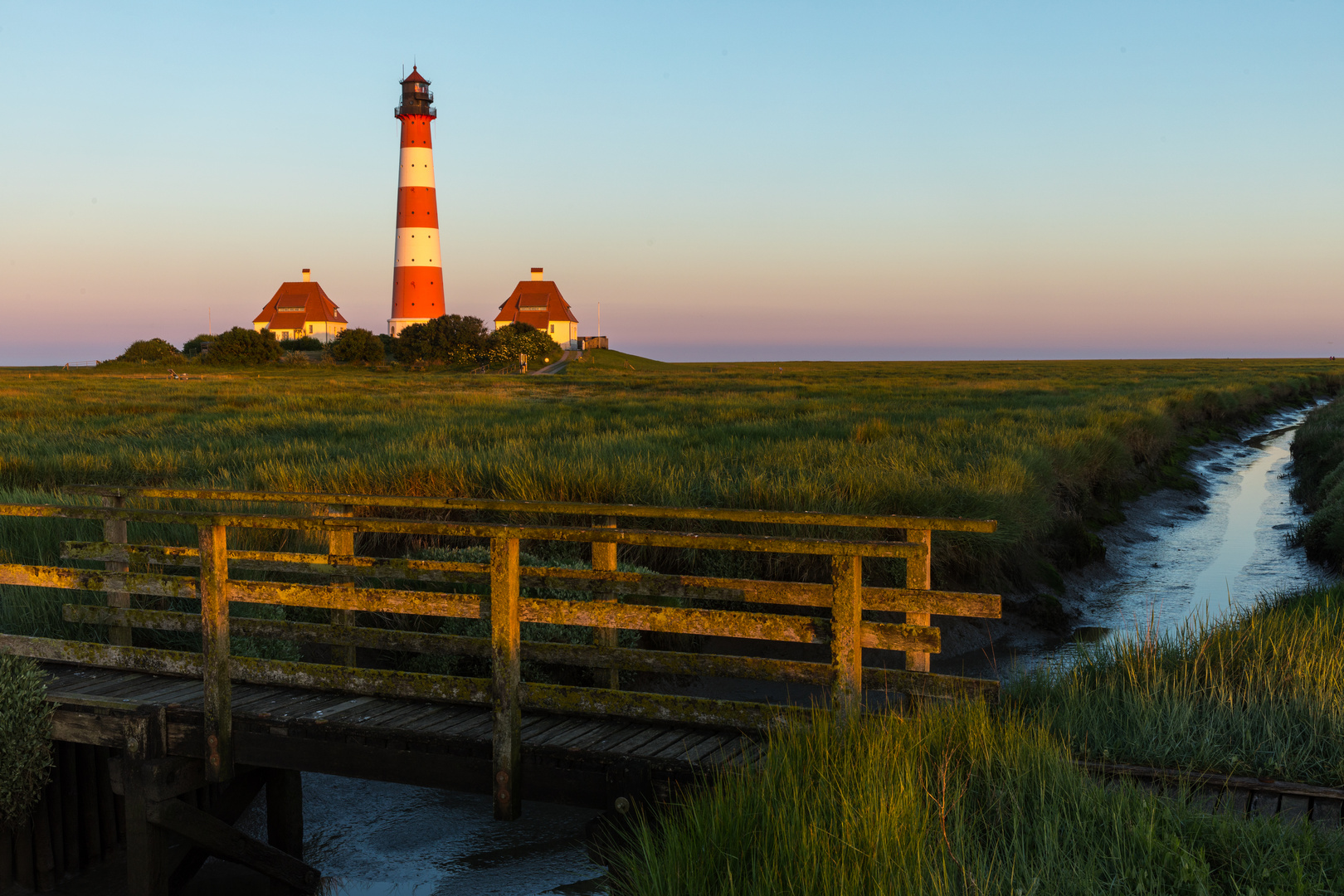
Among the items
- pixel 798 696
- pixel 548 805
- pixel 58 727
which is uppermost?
pixel 58 727

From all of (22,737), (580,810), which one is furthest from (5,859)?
(580,810)

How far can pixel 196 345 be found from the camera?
82688mm

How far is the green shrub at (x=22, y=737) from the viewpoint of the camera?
5.88m

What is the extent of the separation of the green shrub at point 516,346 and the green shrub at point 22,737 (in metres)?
64.4

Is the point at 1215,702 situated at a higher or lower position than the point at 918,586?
lower

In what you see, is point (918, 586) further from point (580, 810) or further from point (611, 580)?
point (580, 810)

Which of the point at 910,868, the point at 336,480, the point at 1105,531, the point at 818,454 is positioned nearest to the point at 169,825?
the point at 910,868

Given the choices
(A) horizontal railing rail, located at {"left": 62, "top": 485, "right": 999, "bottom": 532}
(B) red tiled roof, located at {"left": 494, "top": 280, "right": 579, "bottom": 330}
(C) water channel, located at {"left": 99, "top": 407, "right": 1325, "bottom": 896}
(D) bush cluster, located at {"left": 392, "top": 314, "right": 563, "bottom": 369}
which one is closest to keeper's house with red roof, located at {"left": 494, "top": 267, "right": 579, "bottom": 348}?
(B) red tiled roof, located at {"left": 494, "top": 280, "right": 579, "bottom": 330}

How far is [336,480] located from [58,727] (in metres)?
7.31

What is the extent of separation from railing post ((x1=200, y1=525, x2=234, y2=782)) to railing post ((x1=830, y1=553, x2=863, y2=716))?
11.1ft

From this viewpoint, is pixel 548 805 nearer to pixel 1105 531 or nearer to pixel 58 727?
pixel 58 727

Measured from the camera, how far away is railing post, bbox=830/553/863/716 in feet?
15.7

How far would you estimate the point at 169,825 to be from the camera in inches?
236

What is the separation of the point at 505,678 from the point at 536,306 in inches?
3695
